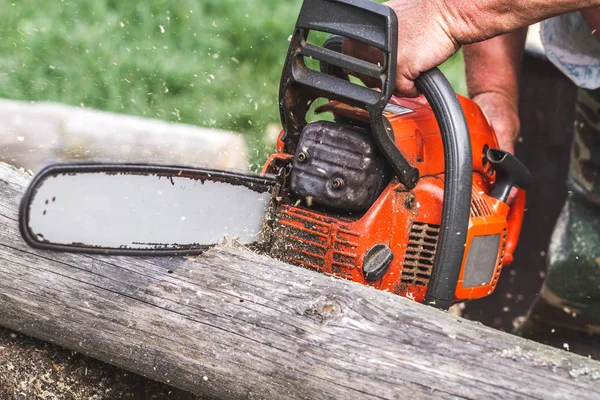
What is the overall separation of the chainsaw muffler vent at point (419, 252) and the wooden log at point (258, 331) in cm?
20

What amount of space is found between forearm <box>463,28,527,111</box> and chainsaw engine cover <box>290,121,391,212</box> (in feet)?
3.68

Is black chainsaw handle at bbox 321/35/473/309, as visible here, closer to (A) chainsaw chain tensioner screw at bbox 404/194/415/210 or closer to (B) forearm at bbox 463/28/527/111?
(A) chainsaw chain tensioner screw at bbox 404/194/415/210

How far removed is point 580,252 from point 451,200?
1.31 m

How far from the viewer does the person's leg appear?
2695 mm

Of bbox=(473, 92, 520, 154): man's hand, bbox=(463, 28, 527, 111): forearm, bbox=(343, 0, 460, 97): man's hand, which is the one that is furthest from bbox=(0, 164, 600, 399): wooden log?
bbox=(463, 28, 527, 111): forearm

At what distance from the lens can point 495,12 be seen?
1.78 meters

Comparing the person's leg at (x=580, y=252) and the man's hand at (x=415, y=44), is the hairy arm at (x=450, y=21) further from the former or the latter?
the person's leg at (x=580, y=252)

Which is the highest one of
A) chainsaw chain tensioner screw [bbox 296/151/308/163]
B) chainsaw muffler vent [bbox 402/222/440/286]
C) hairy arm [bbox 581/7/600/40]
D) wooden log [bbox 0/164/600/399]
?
hairy arm [bbox 581/7/600/40]

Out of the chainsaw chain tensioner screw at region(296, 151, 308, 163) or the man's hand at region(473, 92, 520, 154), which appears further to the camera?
the man's hand at region(473, 92, 520, 154)

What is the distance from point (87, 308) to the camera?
1682 mm

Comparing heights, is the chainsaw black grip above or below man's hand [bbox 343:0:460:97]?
below

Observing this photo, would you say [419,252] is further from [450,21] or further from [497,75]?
[497,75]

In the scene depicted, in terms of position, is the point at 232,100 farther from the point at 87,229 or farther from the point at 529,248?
the point at 87,229

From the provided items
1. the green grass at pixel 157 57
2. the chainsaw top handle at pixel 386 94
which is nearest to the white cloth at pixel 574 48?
the chainsaw top handle at pixel 386 94
